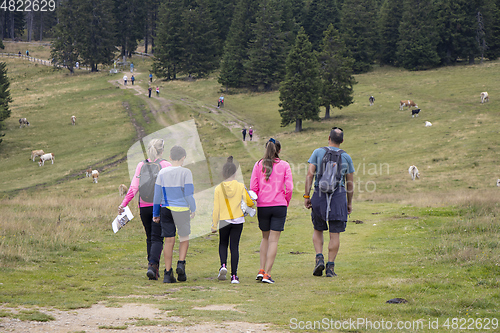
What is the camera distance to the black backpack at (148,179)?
29.0 feet

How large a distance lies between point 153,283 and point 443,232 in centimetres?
865

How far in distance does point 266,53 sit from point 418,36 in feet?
102

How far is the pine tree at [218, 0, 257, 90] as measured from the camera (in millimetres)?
83750

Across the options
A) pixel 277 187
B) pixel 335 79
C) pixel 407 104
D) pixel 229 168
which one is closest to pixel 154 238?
pixel 229 168

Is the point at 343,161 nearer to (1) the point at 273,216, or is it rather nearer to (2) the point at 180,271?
(1) the point at 273,216

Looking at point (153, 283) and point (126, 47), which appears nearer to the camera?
point (153, 283)

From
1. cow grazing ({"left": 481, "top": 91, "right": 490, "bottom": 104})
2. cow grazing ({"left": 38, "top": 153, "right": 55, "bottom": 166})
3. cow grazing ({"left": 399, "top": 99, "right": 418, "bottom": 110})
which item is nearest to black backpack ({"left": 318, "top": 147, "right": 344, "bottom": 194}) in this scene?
cow grazing ({"left": 38, "top": 153, "right": 55, "bottom": 166})

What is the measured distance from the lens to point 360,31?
9231 cm

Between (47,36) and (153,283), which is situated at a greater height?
(47,36)

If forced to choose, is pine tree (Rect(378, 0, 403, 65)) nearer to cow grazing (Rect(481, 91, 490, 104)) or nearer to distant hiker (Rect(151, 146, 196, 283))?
cow grazing (Rect(481, 91, 490, 104))

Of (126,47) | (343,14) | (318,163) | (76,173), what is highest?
(343,14)

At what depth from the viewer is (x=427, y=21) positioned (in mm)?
88500

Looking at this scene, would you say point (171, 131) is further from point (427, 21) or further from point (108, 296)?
point (427, 21)

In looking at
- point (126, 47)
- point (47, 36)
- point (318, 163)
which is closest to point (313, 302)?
point (318, 163)
